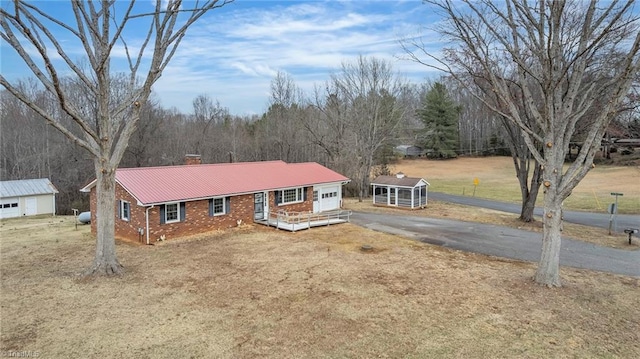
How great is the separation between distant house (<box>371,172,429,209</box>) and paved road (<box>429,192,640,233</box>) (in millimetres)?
5276

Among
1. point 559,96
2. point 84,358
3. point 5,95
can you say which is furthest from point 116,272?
point 5,95

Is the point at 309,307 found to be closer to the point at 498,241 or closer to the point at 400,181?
the point at 498,241

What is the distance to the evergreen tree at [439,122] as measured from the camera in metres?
62.8

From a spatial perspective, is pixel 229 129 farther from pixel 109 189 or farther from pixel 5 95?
pixel 109 189

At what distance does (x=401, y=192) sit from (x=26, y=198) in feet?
94.5

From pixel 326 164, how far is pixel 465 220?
62.2ft

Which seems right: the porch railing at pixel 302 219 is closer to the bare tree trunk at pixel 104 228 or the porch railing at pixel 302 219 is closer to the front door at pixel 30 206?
the bare tree trunk at pixel 104 228

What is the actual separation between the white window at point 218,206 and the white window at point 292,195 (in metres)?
4.11

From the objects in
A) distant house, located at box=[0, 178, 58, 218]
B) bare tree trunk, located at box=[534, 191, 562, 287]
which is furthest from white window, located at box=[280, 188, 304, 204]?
distant house, located at box=[0, 178, 58, 218]

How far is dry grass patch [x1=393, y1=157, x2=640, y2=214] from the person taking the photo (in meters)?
31.9

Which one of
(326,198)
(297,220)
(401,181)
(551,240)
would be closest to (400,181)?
(401,181)

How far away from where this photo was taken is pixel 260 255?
14102 mm

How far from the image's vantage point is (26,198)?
29016mm

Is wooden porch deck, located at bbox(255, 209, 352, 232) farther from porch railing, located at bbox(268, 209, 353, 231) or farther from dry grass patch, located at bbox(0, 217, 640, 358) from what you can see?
dry grass patch, located at bbox(0, 217, 640, 358)
